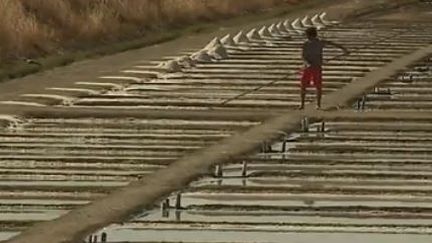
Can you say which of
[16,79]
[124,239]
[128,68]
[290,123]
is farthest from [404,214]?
[128,68]

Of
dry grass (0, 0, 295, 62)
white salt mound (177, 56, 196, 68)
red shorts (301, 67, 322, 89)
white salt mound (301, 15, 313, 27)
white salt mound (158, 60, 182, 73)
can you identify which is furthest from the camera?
white salt mound (301, 15, 313, 27)

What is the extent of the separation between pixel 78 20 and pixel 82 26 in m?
0.34

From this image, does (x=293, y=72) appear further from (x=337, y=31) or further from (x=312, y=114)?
(x=337, y=31)

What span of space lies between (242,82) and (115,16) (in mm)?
13006

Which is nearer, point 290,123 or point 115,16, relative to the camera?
point 290,123

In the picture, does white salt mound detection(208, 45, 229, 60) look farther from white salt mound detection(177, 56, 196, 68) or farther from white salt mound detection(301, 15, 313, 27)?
white salt mound detection(301, 15, 313, 27)

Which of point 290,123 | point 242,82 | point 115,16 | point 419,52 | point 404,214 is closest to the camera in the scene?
point 404,214

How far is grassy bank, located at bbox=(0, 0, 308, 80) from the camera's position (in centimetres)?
2738

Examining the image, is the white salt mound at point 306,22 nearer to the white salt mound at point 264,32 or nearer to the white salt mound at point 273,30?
the white salt mound at point 273,30

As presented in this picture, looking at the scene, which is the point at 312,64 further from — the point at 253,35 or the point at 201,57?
the point at 253,35

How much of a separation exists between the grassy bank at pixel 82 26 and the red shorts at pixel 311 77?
22.1ft

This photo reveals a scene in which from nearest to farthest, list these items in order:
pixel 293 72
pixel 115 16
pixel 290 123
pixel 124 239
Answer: pixel 124 239 → pixel 290 123 → pixel 293 72 → pixel 115 16

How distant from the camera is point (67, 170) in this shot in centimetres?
1318

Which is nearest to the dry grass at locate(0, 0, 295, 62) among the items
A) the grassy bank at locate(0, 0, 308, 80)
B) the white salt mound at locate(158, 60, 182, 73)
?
the grassy bank at locate(0, 0, 308, 80)
